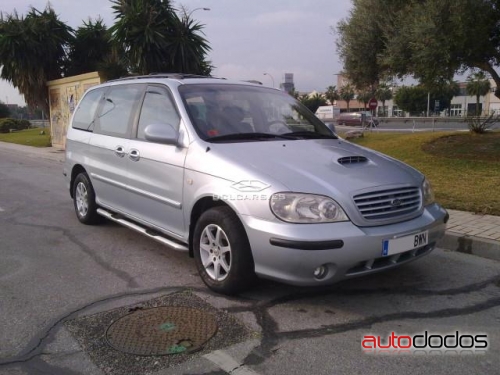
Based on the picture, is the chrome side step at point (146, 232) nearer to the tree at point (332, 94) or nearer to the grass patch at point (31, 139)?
the grass patch at point (31, 139)

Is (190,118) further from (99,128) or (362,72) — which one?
(362,72)

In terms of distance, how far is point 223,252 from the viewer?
12.5 feet

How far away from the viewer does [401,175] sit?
3967 millimetres

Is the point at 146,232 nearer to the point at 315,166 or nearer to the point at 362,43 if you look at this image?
the point at 315,166

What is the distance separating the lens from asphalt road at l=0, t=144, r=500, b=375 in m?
2.93

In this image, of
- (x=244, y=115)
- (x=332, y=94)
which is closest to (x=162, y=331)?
(x=244, y=115)

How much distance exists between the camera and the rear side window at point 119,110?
5.14 meters

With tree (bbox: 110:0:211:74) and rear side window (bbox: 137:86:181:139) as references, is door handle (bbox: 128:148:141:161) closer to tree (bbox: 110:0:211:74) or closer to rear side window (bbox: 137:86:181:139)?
rear side window (bbox: 137:86:181:139)

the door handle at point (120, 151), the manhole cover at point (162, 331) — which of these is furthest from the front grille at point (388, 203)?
the door handle at point (120, 151)

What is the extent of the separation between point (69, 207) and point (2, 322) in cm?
434

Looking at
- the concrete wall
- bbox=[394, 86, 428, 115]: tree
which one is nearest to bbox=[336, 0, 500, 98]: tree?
the concrete wall

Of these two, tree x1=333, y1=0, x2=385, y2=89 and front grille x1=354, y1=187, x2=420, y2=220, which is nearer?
front grille x1=354, y1=187, x2=420, y2=220

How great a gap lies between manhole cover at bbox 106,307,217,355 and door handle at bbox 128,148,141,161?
1.73 meters

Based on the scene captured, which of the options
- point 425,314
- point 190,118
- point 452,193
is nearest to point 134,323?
point 190,118
